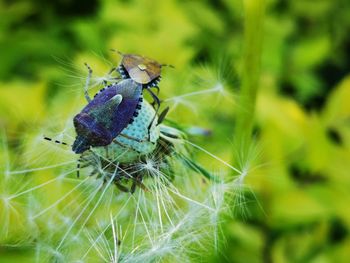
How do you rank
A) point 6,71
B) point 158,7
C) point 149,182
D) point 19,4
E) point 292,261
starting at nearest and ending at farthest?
1. point 149,182
2. point 292,261
3. point 158,7
4. point 6,71
5. point 19,4

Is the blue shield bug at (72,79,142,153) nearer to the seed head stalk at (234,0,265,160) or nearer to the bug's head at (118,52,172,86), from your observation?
the bug's head at (118,52,172,86)

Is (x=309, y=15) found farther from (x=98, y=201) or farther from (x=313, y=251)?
(x=98, y=201)

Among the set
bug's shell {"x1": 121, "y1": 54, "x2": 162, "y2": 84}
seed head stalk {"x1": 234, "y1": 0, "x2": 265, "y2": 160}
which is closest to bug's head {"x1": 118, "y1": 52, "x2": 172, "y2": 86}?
bug's shell {"x1": 121, "y1": 54, "x2": 162, "y2": 84}

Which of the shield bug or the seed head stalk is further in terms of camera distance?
the seed head stalk

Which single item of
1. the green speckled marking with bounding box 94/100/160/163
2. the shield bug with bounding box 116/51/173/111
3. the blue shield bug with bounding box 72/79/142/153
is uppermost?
the shield bug with bounding box 116/51/173/111

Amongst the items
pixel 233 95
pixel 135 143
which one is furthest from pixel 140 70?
pixel 233 95

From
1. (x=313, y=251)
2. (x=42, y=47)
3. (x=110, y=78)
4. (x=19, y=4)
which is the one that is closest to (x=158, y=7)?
(x=42, y=47)

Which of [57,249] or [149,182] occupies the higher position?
[149,182]
